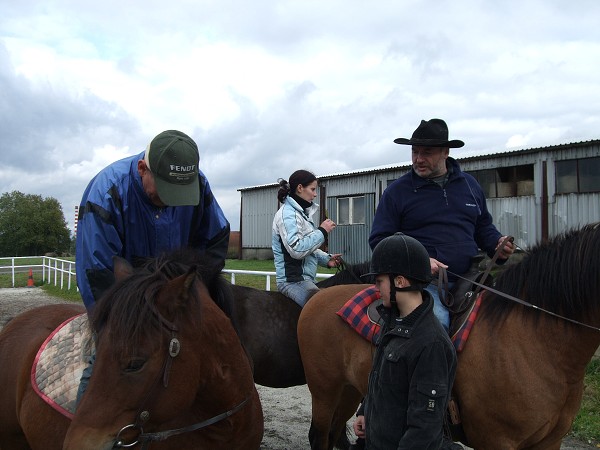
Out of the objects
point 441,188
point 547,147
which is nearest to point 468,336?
point 441,188

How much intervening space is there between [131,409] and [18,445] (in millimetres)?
1524

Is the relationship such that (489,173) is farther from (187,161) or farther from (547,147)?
(187,161)

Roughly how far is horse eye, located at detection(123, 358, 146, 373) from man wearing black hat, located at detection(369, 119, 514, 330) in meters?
2.06

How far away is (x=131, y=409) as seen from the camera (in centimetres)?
194

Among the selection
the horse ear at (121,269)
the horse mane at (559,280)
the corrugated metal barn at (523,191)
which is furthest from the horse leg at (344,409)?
the corrugated metal barn at (523,191)

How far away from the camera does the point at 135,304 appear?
6.64 ft

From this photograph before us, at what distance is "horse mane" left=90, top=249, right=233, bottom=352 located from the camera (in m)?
1.97

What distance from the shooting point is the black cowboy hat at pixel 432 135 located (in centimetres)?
345

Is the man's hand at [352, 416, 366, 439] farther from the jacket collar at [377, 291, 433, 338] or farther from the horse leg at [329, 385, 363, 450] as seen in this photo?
the horse leg at [329, 385, 363, 450]

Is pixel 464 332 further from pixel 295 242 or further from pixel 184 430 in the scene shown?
pixel 295 242

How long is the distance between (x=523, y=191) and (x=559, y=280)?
14.7 m

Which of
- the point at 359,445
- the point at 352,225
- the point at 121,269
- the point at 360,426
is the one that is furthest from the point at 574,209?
the point at 121,269

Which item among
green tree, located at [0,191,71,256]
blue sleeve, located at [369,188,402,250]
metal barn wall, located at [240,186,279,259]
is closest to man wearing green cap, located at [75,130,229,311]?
blue sleeve, located at [369,188,402,250]

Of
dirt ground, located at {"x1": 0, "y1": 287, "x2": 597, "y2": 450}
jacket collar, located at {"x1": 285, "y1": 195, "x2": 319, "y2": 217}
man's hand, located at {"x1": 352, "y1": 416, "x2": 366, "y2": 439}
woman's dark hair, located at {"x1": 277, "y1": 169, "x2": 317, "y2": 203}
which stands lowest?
dirt ground, located at {"x1": 0, "y1": 287, "x2": 597, "y2": 450}
